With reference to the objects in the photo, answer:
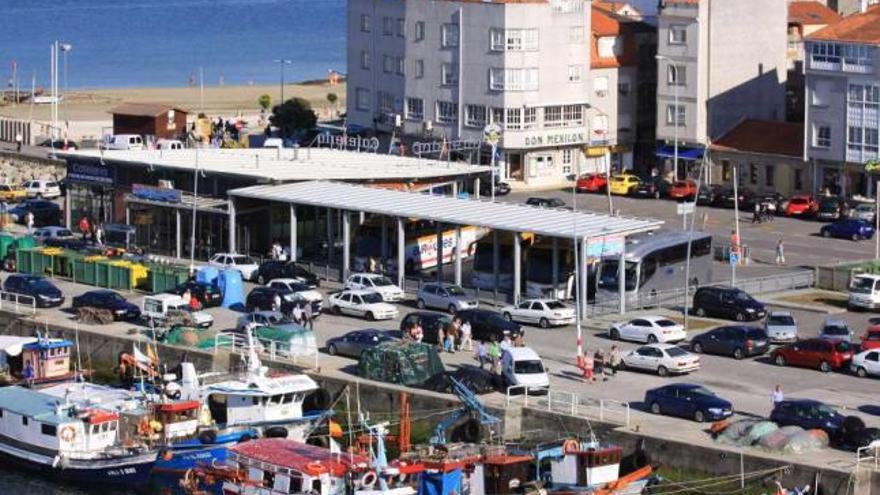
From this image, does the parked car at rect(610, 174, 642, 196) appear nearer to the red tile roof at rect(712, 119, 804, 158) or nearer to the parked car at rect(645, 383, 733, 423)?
the red tile roof at rect(712, 119, 804, 158)

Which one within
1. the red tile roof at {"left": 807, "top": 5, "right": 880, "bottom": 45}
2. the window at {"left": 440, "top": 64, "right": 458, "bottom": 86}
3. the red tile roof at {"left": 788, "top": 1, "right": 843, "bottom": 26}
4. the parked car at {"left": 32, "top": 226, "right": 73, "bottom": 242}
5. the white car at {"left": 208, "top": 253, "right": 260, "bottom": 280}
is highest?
the red tile roof at {"left": 788, "top": 1, "right": 843, "bottom": 26}

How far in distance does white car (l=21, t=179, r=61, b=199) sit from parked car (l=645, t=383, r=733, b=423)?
159 ft

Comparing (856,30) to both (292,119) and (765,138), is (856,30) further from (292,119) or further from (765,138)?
(292,119)

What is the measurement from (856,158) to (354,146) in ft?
80.3

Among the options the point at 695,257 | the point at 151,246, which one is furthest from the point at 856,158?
the point at 151,246

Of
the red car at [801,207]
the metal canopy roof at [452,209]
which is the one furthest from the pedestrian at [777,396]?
the red car at [801,207]

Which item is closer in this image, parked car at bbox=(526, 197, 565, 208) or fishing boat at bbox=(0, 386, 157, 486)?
fishing boat at bbox=(0, 386, 157, 486)

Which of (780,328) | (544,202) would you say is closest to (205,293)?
(780,328)

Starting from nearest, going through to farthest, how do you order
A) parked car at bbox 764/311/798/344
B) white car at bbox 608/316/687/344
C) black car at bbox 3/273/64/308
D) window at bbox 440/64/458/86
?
parked car at bbox 764/311/798/344 < white car at bbox 608/316/687/344 < black car at bbox 3/273/64/308 < window at bbox 440/64/458/86

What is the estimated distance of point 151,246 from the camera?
278 ft

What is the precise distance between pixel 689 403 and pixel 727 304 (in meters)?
14.3

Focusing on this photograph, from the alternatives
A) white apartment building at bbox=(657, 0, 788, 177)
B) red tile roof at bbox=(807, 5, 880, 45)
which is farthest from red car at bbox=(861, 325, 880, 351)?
white apartment building at bbox=(657, 0, 788, 177)

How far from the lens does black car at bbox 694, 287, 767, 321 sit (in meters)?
70.1

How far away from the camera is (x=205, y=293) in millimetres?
72938
